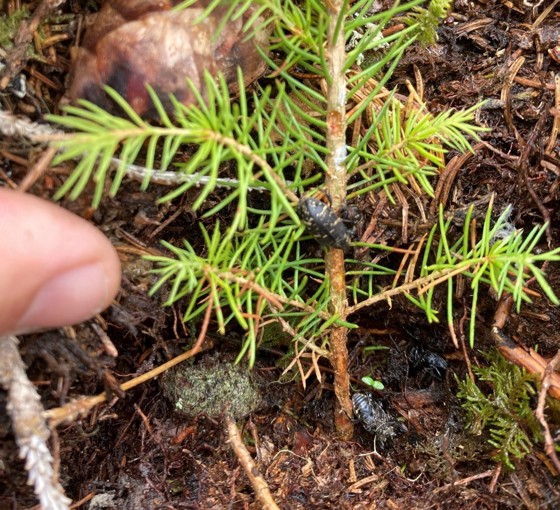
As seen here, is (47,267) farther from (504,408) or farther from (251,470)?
(504,408)

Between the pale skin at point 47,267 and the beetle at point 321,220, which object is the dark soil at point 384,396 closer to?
the pale skin at point 47,267

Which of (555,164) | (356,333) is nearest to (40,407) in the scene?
(356,333)

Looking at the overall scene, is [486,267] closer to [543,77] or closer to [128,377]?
[543,77]

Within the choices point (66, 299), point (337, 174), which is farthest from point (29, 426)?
point (337, 174)

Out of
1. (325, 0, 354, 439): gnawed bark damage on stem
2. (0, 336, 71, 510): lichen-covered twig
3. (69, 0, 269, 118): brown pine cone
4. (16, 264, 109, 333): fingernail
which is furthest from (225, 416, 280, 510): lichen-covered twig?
(69, 0, 269, 118): brown pine cone

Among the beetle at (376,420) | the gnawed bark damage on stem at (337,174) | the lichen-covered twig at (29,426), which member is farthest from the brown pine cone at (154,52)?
the beetle at (376,420)
